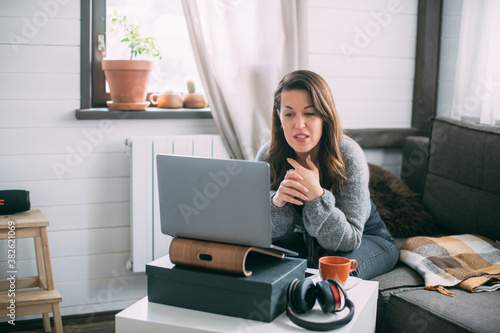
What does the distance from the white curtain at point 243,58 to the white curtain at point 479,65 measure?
0.83 metres

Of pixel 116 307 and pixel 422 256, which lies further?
pixel 116 307

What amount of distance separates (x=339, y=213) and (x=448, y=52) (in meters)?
1.69

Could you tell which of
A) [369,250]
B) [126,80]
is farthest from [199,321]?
[126,80]

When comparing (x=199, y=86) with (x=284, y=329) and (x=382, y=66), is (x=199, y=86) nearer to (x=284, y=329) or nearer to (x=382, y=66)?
(x=382, y=66)

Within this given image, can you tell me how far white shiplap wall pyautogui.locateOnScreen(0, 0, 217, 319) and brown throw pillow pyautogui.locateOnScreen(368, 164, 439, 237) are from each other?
39.5 inches

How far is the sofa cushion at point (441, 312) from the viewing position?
1.49 m

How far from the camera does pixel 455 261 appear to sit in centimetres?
188

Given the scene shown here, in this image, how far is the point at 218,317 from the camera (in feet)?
4.07

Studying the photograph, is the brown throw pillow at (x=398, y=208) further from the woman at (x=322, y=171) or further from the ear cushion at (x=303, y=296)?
the ear cushion at (x=303, y=296)

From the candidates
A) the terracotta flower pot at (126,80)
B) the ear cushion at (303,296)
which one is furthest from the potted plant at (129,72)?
the ear cushion at (303,296)

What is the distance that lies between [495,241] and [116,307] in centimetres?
173

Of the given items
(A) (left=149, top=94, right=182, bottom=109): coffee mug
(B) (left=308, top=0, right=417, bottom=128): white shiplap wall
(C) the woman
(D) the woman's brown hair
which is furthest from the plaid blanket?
(A) (left=149, top=94, right=182, bottom=109): coffee mug

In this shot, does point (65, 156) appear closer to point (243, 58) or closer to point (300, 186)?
point (243, 58)

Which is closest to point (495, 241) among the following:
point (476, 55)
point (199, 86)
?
point (476, 55)
